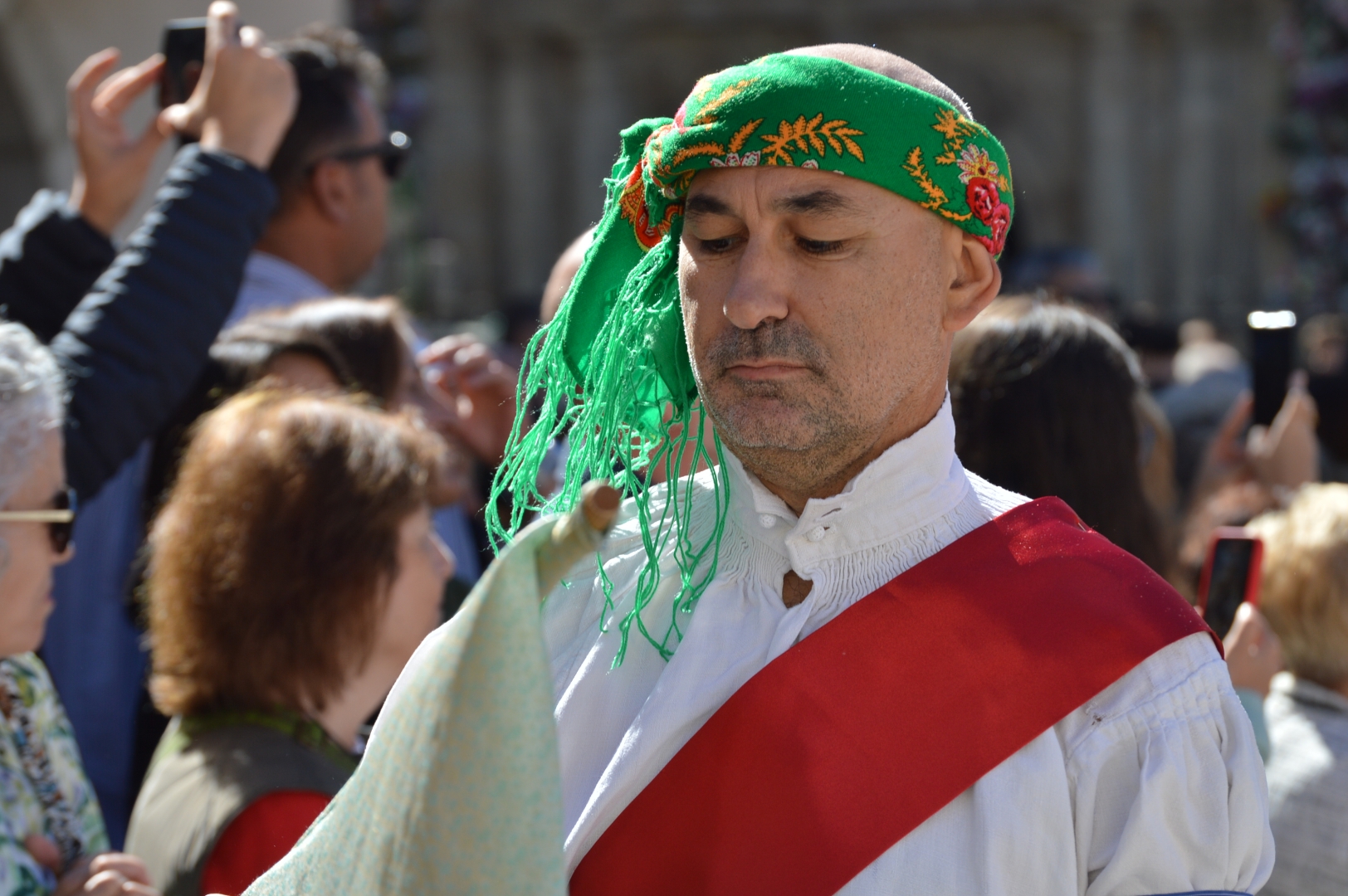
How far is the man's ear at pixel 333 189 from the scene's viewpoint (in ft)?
11.9

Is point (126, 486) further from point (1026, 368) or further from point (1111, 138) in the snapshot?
point (1111, 138)

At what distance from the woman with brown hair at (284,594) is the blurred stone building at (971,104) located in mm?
10415

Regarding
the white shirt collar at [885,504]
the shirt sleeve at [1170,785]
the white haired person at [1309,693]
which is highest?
the white shirt collar at [885,504]

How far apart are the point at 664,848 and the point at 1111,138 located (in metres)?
A: 13.0

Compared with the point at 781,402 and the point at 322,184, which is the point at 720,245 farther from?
the point at 322,184

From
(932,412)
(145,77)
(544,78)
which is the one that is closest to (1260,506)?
(932,412)

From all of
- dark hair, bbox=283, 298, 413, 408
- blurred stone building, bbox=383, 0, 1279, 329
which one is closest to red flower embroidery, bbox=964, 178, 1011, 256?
dark hair, bbox=283, 298, 413, 408

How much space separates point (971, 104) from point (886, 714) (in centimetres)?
1317

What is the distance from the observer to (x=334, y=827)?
1.25 metres

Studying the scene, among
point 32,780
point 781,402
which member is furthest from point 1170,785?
point 32,780

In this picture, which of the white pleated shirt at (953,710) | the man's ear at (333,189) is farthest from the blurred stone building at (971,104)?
the white pleated shirt at (953,710)

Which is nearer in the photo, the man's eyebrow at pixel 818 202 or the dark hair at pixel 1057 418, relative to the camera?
the man's eyebrow at pixel 818 202

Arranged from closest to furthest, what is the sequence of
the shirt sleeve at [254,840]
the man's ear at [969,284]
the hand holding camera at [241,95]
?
1. the man's ear at [969,284]
2. the shirt sleeve at [254,840]
3. the hand holding camera at [241,95]

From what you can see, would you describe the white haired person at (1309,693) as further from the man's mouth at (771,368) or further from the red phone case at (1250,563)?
the man's mouth at (771,368)
